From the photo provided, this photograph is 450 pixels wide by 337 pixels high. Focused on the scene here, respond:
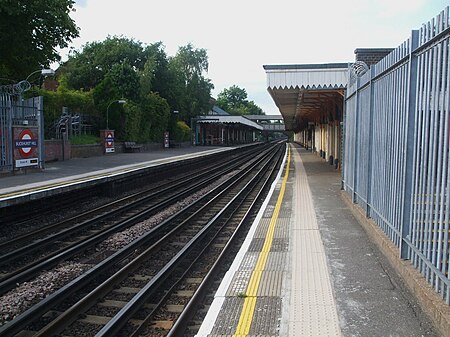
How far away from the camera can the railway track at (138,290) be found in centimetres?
500

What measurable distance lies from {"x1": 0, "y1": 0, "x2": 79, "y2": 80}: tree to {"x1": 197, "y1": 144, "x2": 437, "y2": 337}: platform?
1676 centimetres

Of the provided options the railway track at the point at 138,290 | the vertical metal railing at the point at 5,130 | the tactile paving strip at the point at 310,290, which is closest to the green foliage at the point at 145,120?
the vertical metal railing at the point at 5,130

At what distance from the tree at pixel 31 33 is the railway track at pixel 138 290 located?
14.3 m

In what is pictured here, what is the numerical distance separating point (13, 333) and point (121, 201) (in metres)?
9.68

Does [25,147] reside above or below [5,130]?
below

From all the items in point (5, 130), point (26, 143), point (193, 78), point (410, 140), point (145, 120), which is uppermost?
point (193, 78)

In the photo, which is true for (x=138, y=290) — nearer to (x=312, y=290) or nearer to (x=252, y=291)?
(x=252, y=291)

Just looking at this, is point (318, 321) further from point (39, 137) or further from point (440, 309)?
point (39, 137)

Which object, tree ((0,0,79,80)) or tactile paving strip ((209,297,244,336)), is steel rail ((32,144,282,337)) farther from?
tree ((0,0,79,80))

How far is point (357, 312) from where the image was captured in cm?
435

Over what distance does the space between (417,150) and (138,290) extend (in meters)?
4.13

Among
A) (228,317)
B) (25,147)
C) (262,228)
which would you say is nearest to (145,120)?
(25,147)

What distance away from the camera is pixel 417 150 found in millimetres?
4805

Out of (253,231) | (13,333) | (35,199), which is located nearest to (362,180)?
(253,231)
